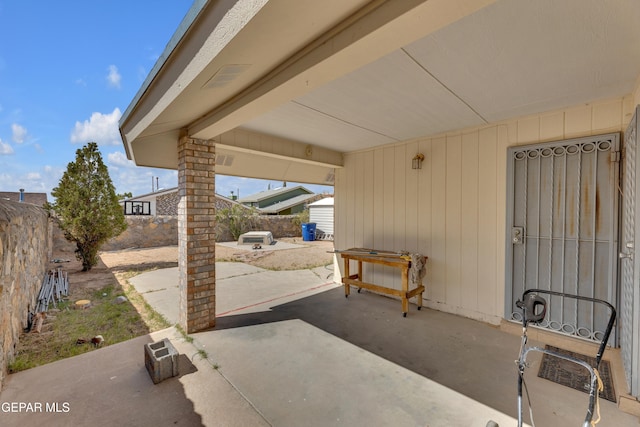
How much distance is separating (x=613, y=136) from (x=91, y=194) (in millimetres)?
10197

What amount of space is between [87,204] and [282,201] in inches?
760

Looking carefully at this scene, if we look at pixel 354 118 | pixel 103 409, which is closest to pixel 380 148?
pixel 354 118

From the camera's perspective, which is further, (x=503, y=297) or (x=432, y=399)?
(x=503, y=297)

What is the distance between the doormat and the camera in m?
2.37

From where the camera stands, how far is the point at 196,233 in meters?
3.47

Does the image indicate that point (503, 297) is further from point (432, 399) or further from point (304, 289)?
point (304, 289)

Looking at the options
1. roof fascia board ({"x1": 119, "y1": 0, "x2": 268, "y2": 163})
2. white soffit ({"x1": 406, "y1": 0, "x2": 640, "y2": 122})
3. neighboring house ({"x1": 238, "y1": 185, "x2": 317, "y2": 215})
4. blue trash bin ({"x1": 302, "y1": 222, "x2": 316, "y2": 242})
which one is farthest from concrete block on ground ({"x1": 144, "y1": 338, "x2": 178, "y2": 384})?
neighboring house ({"x1": 238, "y1": 185, "x2": 317, "y2": 215})

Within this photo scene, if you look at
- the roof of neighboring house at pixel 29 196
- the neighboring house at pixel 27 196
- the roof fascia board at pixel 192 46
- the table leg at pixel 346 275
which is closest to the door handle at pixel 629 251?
the roof fascia board at pixel 192 46

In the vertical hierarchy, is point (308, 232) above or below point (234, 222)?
below

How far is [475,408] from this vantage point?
2.15 metres

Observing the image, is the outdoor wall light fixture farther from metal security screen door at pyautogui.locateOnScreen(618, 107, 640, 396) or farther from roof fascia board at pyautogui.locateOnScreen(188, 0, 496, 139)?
roof fascia board at pyautogui.locateOnScreen(188, 0, 496, 139)
